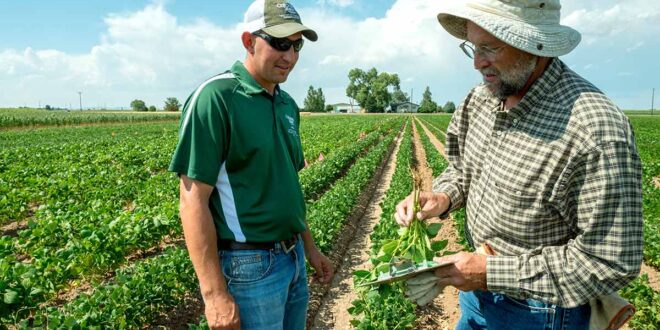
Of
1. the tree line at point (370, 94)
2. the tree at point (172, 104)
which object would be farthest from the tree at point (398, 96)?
the tree at point (172, 104)

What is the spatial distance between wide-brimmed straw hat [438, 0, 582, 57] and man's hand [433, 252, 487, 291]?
95cm

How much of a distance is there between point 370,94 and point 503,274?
355 ft

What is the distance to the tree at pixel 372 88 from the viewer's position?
10594 centimetres

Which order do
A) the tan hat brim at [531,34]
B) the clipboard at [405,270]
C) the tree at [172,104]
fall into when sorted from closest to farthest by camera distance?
the tan hat brim at [531,34] < the clipboard at [405,270] < the tree at [172,104]

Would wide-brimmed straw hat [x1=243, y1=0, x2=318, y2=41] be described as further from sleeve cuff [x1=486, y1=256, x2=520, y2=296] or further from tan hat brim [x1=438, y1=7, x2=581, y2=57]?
sleeve cuff [x1=486, y1=256, x2=520, y2=296]

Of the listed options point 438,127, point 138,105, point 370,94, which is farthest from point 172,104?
point 438,127

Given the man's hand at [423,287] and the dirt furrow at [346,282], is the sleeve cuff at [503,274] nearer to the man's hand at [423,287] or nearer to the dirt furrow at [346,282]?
the man's hand at [423,287]

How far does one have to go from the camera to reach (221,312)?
210cm

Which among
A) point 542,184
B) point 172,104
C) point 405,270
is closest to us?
point 542,184

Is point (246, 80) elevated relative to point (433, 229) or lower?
elevated

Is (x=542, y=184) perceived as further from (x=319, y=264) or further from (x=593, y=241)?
(x=319, y=264)

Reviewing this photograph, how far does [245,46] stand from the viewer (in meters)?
2.42

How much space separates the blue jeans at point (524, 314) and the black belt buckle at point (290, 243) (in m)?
1.10

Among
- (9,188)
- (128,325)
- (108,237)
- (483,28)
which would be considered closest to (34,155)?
(9,188)
